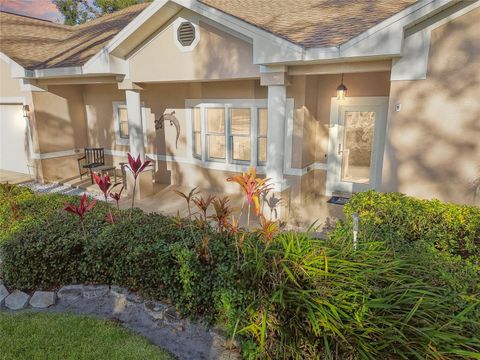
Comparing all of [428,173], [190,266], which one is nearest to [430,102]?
[428,173]

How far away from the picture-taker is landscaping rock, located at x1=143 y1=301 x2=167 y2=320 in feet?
13.1

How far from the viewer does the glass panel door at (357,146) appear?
8.73 metres

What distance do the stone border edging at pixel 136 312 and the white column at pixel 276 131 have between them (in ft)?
12.3

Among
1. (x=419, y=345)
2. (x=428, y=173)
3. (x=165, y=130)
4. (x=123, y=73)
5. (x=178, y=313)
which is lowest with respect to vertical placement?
(x=178, y=313)

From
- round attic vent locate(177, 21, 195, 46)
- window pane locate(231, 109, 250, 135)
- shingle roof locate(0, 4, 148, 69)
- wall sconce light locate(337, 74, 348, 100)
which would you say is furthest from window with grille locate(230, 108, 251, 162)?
shingle roof locate(0, 4, 148, 69)

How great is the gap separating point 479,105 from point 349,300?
13.9 feet

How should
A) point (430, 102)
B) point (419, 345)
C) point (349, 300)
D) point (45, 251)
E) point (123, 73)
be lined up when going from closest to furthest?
point (419, 345), point (349, 300), point (45, 251), point (430, 102), point (123, 73)

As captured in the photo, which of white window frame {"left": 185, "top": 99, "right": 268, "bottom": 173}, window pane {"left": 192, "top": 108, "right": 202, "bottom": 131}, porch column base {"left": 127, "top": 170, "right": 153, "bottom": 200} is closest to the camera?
white window frame {"left": 185, "top": 99, "right": 268, "bottom": 173}

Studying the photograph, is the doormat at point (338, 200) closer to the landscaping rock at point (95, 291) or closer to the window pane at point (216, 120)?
the window pane at point (216, 120)

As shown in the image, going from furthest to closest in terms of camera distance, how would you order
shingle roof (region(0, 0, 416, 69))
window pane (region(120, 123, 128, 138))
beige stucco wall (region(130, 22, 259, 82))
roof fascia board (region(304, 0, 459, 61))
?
1. window pane (region(120, 123, 128, 138))
2. beige stucco wall (region(130, 22, 259, 82))
3. shingle roof (region(0, 0, 416, 69))
4. roof fascia board (region(304, 0, 459, 61))

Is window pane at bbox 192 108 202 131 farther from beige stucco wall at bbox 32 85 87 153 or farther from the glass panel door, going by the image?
beige stucco wall at bbox 32 85 87 153

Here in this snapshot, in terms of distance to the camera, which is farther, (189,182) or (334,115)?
(189,182)

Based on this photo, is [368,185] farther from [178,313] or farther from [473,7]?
[178,313]

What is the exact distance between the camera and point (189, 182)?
1084 cm
